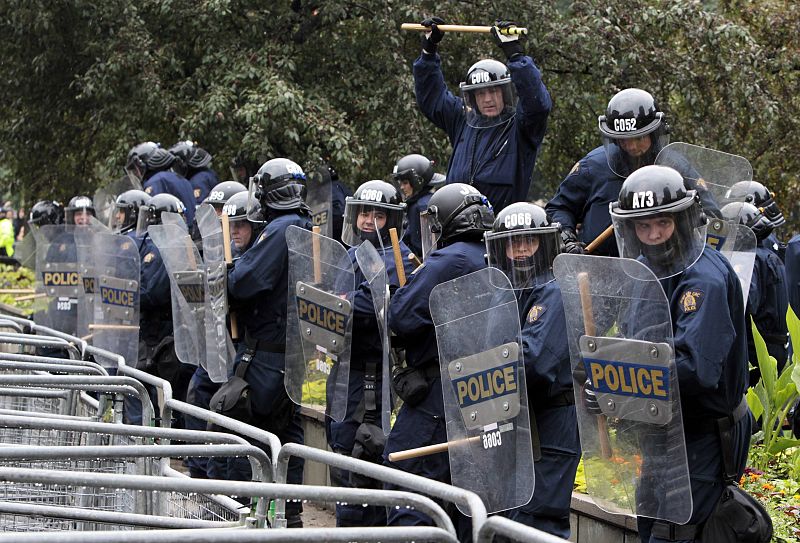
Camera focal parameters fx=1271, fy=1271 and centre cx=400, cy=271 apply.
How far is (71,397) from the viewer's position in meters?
6.02

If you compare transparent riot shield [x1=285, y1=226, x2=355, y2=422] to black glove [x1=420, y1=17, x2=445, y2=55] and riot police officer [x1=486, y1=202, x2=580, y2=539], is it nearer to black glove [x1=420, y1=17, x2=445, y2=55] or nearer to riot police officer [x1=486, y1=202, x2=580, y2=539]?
riot police officer [x1=486, y1=202, x2=580, y2=539]

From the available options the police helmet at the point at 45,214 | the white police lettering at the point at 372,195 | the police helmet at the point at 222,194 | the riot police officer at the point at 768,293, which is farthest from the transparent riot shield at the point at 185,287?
the police helmet at the point at 45,214

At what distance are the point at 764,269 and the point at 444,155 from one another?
4.49m

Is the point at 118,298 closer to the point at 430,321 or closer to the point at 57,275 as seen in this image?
the point at 57,275

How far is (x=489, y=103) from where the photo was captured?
7.96 m

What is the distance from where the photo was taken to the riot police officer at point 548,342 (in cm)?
534

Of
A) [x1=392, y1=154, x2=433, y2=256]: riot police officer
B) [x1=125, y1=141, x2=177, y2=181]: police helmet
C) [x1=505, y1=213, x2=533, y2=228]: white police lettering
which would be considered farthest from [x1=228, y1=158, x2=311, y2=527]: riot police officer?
[x1=125, y1=141, x2=177, y2=181]: police helmet

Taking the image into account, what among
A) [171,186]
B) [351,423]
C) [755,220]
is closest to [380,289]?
[351,423]

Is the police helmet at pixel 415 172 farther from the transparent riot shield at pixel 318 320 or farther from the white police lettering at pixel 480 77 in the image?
the transparent riot shield at pixel 318 320

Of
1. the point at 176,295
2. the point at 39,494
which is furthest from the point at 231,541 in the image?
the point at 176,295

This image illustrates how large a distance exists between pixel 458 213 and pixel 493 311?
96cm

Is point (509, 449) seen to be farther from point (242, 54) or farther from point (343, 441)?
point (242, 54)

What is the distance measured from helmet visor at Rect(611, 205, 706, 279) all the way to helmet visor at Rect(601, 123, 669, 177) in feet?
7.24

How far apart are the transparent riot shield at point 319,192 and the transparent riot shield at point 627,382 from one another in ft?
22.4
